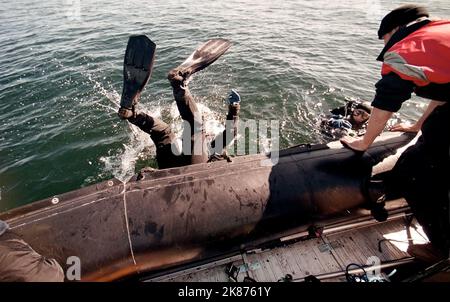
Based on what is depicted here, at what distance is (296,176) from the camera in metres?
3.21

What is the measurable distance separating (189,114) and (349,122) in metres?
3.56

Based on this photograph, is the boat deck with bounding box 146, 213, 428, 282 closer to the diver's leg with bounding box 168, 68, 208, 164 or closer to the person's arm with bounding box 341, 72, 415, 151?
the person's arm with bounding box 341, 72, 415, 151

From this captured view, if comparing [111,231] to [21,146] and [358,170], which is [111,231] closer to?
[358,170]

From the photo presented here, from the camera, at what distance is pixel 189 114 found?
4.40 meters

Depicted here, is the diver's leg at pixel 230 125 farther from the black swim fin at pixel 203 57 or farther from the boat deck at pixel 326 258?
the boat deck at pixel 326 258

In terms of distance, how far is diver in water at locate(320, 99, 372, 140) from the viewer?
230 inches

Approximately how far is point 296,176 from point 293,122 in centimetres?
409

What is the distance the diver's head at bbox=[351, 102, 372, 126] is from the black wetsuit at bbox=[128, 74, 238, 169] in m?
2.89

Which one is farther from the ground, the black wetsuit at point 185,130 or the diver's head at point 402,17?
the diver's head at point 402,17

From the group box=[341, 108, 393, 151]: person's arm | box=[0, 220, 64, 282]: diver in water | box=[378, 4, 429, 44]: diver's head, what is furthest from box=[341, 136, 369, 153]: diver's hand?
box=[0, 220, 64, 282]: diver in water

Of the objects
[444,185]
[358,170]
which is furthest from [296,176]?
[444,185]

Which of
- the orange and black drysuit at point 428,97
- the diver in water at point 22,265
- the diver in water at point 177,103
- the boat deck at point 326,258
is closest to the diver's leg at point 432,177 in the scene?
the orange and black drysuit at point 428,97

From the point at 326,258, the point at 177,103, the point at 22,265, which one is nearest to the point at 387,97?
the point at 326,258

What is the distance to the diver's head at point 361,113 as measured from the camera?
5852 mm
